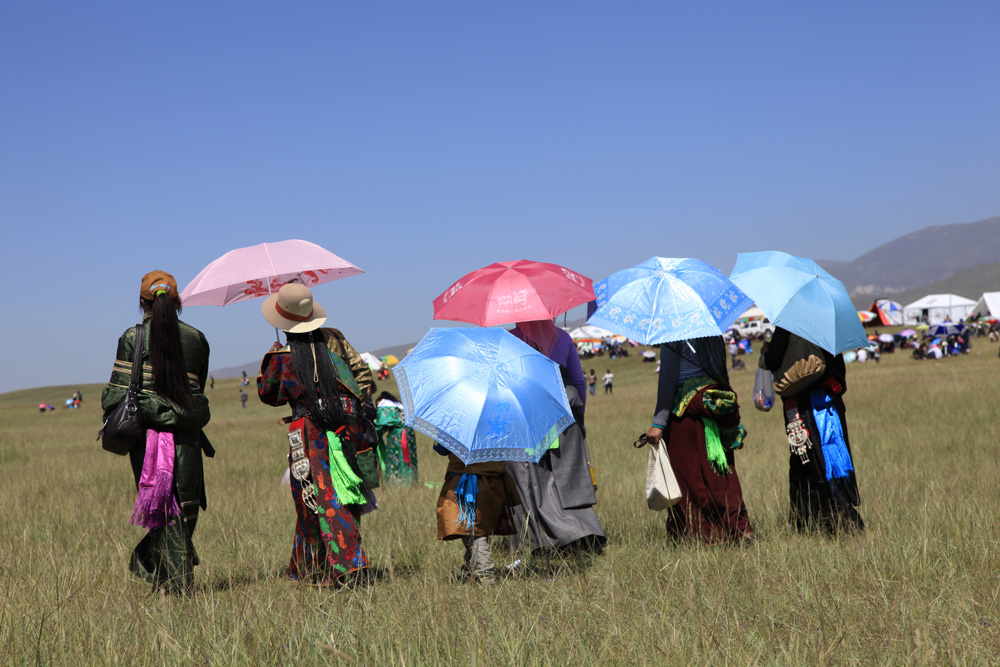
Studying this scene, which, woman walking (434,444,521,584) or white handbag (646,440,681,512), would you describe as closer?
woman walking (434,444,521,584)

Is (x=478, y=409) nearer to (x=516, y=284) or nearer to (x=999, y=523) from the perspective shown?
(x=516, y=284)

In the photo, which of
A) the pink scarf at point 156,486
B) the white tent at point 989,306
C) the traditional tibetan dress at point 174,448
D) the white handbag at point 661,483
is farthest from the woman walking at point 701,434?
the white tent at point 989,306

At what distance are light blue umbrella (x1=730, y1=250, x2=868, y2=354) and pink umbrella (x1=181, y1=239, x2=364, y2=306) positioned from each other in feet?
8.84

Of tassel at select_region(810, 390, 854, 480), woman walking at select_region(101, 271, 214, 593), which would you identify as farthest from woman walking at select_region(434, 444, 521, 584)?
tassel at select_region(810, 390, 854, 480)

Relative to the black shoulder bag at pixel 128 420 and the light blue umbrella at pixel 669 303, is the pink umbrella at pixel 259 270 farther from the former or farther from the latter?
the light blue umbrella at pixel 669 303

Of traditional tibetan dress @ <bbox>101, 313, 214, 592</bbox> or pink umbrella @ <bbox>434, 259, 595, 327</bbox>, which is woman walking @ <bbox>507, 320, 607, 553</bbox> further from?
traditional tibetan dress @ <bbox>101, 313, 214, 592</bbox>

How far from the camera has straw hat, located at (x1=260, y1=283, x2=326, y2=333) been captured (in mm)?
4352

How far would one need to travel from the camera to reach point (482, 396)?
12.3 feet

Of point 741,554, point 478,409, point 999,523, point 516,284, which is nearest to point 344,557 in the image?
point 478,409

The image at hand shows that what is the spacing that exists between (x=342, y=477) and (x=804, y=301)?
114 inches

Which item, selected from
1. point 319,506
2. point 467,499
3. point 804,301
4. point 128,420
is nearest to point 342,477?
point 319,506

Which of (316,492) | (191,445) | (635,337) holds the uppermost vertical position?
(635,337)

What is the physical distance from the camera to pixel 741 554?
436 centimetres

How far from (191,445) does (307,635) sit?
177cm
